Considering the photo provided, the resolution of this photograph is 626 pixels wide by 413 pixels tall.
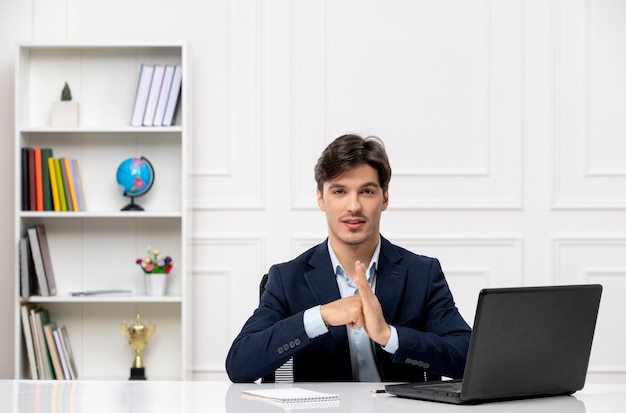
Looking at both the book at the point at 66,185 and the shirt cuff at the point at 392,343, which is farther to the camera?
the book at the point at 66,185

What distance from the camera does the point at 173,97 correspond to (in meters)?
4.25

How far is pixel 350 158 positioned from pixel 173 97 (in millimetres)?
1919

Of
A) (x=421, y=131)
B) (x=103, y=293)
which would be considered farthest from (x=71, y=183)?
(x=421, y=131)

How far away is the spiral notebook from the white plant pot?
264 cm

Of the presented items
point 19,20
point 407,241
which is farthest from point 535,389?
point 19,20

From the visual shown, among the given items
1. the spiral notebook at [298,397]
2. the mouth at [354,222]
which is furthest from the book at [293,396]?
the mouth at [354,222]

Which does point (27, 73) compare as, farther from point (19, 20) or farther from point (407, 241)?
point (407, 241)

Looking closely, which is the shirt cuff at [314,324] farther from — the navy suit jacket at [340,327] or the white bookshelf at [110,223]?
the white bookshelf at [110,223]

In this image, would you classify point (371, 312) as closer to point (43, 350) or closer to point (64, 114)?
point (43, 350)

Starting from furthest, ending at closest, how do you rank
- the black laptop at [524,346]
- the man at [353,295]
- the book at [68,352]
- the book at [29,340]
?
the book at [68,352]
the book at [29,340]
the man at [353,295]
the black laptop at [524,346]

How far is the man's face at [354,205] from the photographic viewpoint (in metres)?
2.49

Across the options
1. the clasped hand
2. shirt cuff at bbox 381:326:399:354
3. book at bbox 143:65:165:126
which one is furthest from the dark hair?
book at bbox 143:65:165:126

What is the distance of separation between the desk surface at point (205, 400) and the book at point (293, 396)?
3 cm

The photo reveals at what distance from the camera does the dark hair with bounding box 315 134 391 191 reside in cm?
253
